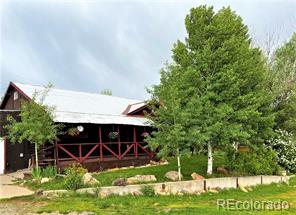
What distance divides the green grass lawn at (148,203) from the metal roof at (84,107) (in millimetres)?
6478

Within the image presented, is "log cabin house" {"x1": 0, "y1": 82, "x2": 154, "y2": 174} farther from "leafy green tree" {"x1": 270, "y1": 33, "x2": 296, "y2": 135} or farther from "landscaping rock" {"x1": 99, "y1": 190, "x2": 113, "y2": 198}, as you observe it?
"leafy green tree" {"x1": 270, "y1": 33, "x2": 296, "y2": 135}

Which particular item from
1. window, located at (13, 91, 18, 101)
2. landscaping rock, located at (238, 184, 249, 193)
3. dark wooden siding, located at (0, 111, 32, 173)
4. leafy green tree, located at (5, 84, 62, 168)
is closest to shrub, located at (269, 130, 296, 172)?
landscaping rock, located at (238, 184, 249, 193)

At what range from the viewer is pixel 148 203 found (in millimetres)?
9766

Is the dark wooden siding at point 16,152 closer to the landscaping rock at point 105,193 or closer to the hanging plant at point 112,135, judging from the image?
the hanging plant at point 112,135

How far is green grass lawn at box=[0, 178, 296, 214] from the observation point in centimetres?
868

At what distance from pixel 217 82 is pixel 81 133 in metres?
10.1

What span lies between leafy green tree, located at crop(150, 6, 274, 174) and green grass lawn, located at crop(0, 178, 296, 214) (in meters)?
2.82

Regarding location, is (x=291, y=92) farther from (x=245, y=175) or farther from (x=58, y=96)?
(x=58, y=96)

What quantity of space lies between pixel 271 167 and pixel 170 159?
24.9 feet

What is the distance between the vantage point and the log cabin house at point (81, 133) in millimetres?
17672

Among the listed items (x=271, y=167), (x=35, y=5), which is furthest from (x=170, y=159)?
(x=35, y=5)

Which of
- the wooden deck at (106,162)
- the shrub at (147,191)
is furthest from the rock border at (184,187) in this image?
the wooden deck at (106,162)

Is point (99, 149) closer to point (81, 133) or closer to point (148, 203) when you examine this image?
point (81, 133)

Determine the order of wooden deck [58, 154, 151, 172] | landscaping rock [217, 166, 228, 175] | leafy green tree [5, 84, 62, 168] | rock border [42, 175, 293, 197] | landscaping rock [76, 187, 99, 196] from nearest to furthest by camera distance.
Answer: landscaping rock [76, 187, 99, 196]
rock border [42, 175, 293, 197]
leafy green tree [5, 84, 62, 168]
landscaping rock [217, 166, 228, 175]
wooden deck [58, 154, 151, 172]
